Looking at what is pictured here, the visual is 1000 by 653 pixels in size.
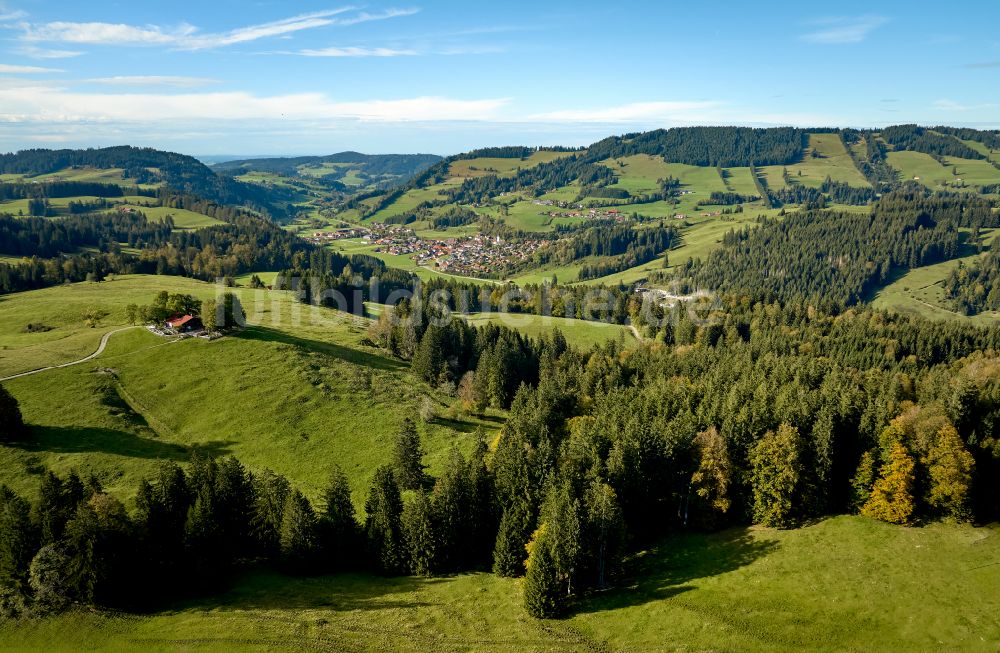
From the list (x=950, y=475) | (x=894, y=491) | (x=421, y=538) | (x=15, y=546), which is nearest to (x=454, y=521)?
(x=421, y=538)

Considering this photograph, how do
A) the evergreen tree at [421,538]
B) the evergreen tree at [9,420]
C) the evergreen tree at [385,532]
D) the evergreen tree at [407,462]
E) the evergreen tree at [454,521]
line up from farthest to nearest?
the evergreen tree at [407,462] → the evergreen tree at [9,420] → the evergreen tree at [454,521] → the evergreen tree at [385,532] → the evergreen tree at [421,538]

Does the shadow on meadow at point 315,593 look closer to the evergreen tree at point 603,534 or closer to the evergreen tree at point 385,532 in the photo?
the evergreen tree at point 385,532

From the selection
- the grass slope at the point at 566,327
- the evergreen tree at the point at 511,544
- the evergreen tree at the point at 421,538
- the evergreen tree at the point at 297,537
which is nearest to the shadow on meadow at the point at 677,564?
the evergreen tree at the point at 511,544

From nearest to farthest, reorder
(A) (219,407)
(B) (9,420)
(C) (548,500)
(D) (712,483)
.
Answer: (C) (548,500) → (D) (712,483) → (B) (9,420) → (A) (219,407)

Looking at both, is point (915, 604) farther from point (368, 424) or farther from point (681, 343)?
point (681, 343)

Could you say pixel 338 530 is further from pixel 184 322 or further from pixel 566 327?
pixel 566 327

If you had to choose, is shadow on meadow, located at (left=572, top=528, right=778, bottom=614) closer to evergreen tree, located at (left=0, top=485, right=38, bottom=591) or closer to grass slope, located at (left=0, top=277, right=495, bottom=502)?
grass slope, located at (left=0, top=277, right=495, bottom=502)
